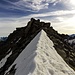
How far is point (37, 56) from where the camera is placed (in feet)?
70.7

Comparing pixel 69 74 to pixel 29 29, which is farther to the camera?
pixel 29 29

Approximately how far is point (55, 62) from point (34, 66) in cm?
461

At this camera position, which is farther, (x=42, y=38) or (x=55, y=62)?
(x=42, y=38)

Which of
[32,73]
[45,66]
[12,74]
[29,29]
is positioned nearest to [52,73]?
[45,66]

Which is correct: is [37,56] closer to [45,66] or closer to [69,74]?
[45,66]

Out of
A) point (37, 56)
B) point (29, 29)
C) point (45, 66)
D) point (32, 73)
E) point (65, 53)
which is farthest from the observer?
point (29, 29)

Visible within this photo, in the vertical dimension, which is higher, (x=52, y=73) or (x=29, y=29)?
(x=52, y=73)

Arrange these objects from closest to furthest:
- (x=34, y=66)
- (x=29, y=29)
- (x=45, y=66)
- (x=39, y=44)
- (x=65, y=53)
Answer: (x=34, y=66) → (x=45, y=66) → (x=39, y=44) → (x=65, y=53) → (x=29, y=29)

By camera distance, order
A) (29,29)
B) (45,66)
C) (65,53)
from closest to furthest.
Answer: (45,66), (65,53), (29,29)

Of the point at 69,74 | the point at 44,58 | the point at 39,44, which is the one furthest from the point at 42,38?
the point at 69,74

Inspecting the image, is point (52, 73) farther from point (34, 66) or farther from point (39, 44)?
point (39, 44)

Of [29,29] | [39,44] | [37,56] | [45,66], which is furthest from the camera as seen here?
[29,29]

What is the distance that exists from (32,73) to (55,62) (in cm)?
628

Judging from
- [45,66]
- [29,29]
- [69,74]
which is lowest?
[29,29]
